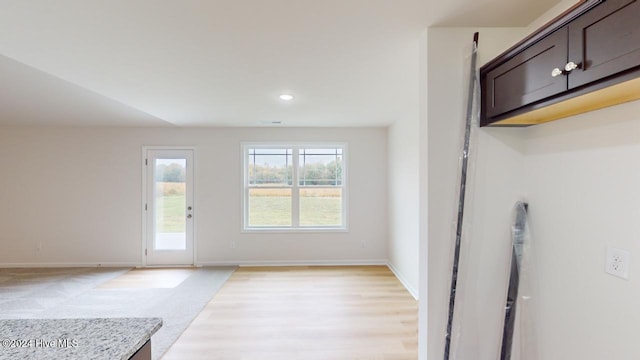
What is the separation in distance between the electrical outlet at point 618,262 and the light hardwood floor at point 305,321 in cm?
163

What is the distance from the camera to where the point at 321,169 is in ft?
17.4

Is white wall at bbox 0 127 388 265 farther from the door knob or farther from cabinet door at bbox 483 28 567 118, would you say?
the door knob

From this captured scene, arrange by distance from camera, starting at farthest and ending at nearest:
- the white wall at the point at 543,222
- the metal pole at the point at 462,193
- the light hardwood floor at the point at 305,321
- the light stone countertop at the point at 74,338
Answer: the light hardwood floor at the point at 305,321 → the metal pole at the point at 462,193 → the white wall at the point at 543,222 → the light stone countertop at the point at 74,338

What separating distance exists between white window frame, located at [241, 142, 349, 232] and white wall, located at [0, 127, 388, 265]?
87 mm

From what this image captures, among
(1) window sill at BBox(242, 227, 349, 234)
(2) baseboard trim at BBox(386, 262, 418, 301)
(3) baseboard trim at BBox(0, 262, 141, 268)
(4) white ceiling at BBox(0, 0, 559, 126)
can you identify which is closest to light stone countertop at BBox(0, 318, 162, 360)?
(4) white ceiling at BBox(0, 0, 559, 126)

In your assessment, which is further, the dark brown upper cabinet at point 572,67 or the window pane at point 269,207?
the window pane at point 269,207

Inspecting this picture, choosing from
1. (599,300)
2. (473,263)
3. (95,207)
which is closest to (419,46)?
(473,263)

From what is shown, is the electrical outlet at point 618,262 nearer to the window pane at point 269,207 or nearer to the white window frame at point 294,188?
the white window frame at point 294,188

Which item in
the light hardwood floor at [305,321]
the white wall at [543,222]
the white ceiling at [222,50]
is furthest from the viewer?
the light hardwood floor at [305,321]

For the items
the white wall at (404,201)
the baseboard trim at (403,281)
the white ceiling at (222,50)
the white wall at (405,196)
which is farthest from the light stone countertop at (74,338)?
the baseboard trim at (403,281)

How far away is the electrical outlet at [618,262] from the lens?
1210 mm

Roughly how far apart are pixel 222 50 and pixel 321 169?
11.0ft

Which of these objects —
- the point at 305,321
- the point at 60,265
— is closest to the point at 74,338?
the point at 305,321

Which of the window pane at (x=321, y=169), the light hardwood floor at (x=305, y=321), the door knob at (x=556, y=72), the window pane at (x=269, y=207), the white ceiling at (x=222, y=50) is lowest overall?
the light hardwood floor at (x=305, y=321)
